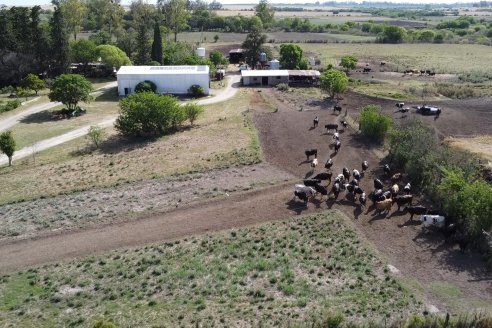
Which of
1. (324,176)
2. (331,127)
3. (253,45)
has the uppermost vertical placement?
(253,45)

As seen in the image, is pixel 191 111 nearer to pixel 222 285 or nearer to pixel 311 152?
pixel 311 152

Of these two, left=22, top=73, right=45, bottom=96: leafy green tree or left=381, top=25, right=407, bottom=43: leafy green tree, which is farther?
left=381, top=25, right=407, bottom=43: leafy green tree

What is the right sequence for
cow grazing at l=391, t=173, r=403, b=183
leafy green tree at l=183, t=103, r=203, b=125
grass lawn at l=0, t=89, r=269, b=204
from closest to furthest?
cow grazing at l=391, t=173, r=403, b=183, grass lawn at l=0, t=89, r=269, b=204, leafy green tree at l=183, t=103, r=203, b=125

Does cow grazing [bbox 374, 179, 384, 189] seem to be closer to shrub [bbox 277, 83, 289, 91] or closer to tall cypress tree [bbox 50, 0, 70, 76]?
shrub [bbox 277, 83, 289, 91]

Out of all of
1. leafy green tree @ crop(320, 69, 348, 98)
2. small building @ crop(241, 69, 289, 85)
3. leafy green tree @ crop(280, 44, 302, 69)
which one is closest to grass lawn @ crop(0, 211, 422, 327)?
leafy green tree @ crop(320, 69, 348, 98)

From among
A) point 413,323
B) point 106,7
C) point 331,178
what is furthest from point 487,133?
point 106,7

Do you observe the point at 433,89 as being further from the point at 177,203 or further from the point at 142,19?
the point at 142,19

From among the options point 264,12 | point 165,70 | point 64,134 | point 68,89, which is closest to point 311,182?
point 64,134
